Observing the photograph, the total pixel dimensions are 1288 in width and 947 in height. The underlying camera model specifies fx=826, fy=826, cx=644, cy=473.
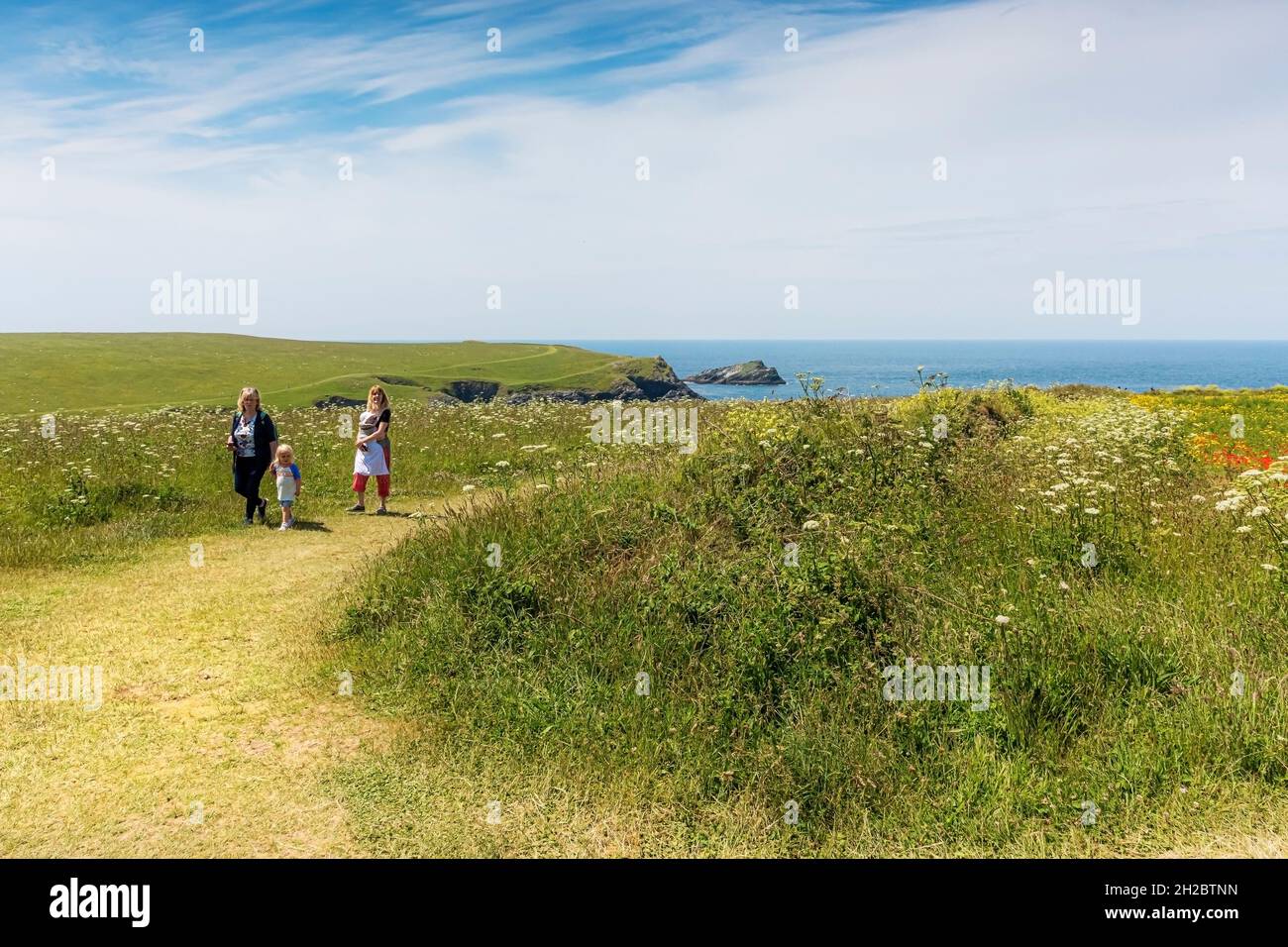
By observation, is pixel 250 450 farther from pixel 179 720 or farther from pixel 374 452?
pixel 179 720

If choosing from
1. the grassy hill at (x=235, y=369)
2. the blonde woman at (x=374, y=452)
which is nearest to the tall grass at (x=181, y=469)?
the blonde woman at (x=374, y=452)

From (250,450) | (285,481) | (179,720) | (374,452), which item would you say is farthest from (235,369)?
(179,720)

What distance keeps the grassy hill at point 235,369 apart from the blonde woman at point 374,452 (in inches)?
1726

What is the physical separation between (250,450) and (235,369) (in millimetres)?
85817

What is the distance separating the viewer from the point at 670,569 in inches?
287

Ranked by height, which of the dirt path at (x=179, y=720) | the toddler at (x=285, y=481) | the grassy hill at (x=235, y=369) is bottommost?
the dirt path at (x=179, y=720)

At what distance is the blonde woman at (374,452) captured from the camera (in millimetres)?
14625

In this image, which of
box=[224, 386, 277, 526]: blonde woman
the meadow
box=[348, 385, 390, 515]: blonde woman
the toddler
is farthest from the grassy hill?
the meadow

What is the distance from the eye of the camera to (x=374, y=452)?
14.7 m

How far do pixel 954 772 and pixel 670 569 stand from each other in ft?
9.59

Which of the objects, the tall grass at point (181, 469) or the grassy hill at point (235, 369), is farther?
the grassy hill at point (235, 369)

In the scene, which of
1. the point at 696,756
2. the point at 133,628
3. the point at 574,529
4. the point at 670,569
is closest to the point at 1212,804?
the point at 696,756

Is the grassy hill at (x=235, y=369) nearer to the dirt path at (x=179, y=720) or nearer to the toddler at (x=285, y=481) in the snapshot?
the toddler at (x=285, y=481)

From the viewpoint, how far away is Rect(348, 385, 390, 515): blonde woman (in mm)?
14625
